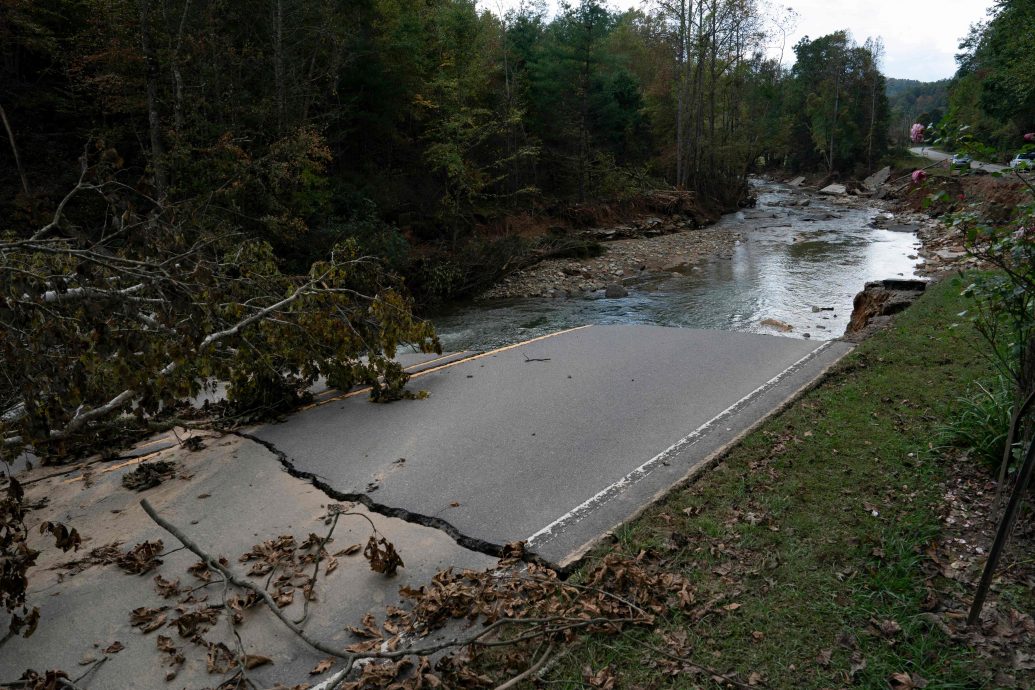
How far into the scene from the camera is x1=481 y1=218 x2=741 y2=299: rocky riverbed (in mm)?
21547

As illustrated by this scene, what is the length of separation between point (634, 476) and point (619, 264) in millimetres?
19976

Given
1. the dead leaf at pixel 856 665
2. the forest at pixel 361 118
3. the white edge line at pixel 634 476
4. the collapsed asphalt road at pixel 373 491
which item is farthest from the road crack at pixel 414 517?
the forest at pixel 361 118

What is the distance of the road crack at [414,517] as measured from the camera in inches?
185

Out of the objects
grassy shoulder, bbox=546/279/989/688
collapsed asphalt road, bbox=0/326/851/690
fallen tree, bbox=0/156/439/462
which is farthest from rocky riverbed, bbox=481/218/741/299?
grassy shoulder, bbox=546/279/989/688

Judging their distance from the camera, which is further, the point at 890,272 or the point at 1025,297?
the point at 890,272

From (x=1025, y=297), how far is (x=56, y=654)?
649 centimetres

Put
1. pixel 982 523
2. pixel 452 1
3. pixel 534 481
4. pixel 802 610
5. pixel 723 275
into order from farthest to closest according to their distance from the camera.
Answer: pixel 452 1
pixel 723 275
pixel 534 481
pixel 982 523
pixel 802 610

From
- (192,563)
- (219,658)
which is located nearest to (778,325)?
(192,563)

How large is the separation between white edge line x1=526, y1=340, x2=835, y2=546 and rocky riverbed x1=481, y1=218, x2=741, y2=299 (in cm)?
1249

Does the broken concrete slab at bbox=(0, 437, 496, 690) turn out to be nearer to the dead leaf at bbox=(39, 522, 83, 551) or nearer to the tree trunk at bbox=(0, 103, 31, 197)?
the dead leaf at bbox=(39, 522, 83, 551)

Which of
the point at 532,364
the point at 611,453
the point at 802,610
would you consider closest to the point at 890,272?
the point at 532,364

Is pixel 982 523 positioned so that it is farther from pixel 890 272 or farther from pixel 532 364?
pixel 890 272

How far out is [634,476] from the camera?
5.84m

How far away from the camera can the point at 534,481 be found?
5.81 m
